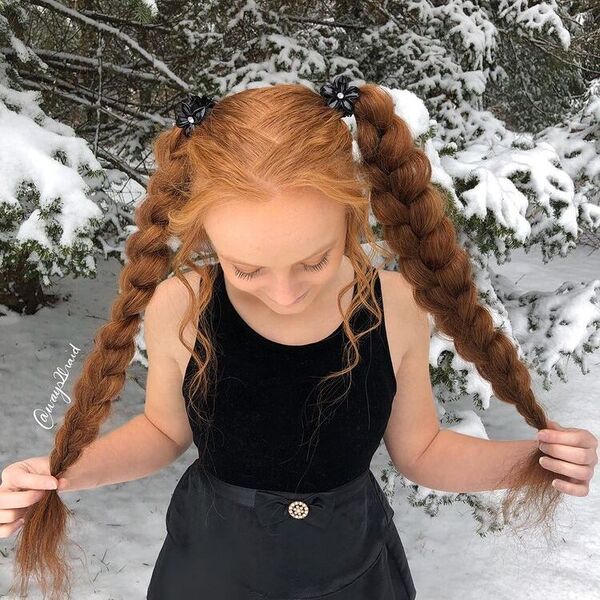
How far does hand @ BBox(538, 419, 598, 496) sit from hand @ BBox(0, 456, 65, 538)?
0.82 meters

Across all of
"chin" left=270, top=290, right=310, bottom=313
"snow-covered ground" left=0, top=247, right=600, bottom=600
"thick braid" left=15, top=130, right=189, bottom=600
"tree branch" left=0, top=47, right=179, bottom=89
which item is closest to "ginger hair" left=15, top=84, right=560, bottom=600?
"thick braid" left=15, top=130, right=189, bottom=600

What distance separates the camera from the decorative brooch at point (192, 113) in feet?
3.37

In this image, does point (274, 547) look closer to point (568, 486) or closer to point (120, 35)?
point (568, 486)

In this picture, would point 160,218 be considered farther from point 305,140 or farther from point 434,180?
point 434,180

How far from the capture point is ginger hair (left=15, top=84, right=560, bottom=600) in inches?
37.1

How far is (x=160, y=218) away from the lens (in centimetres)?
106

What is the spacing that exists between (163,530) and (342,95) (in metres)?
2.69

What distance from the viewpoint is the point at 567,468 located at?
95cm

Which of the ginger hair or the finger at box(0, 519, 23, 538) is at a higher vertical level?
the ginger hair

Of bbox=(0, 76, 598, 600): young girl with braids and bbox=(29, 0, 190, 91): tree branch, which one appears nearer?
bbox=(0, 76, 598, 600): young girl with braids

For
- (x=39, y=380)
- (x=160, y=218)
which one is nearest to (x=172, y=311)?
(x=160, y=218)

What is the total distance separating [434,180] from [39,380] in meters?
3.39

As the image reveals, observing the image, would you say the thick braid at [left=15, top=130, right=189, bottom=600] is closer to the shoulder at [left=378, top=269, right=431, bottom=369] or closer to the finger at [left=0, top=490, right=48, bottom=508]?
the finger at [left=0, top=490, right=48, bottom=508]

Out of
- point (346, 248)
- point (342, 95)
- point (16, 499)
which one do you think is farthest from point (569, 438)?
point (16, 499)
